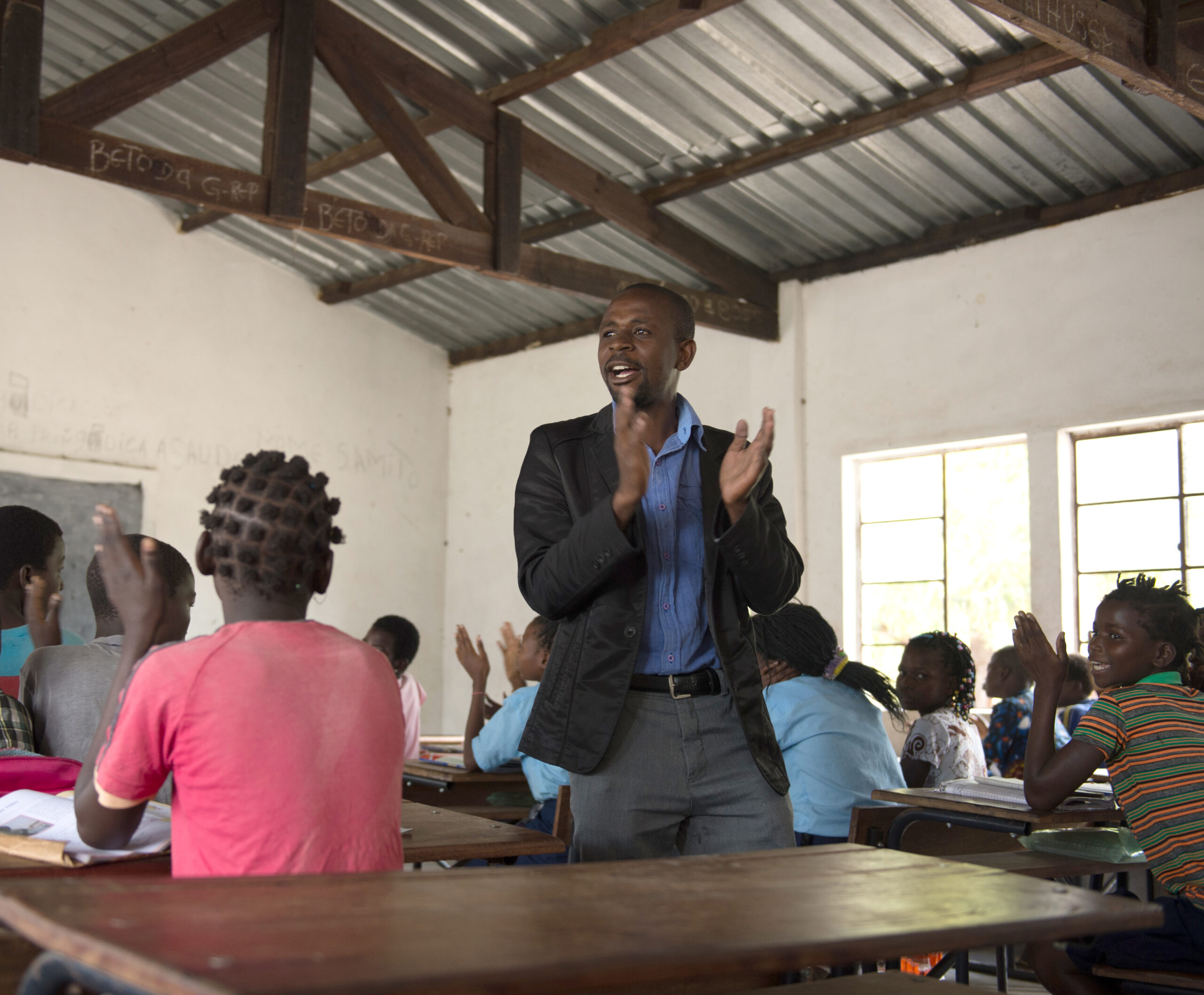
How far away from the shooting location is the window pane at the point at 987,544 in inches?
249

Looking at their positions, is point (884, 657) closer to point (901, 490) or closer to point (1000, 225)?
point (901, 490)

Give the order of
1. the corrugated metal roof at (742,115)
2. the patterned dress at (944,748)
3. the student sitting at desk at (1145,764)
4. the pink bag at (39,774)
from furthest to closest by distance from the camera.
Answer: the corrugated metal roof at (742,115) < the patterned dress at (944,748) < the student sitting at desk at (1145,764) < the pink bag at (39,774)

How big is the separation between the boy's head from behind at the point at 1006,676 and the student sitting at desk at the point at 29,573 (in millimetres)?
4138

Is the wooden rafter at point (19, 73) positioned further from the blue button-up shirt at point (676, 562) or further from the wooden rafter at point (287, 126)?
the blue button-up shirt at point (676, 562)

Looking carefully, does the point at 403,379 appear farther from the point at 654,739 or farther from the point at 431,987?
the point at 431,987

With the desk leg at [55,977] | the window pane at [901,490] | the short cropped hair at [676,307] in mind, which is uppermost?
the window pane at [901,490]

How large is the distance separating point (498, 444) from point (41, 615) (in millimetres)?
6514

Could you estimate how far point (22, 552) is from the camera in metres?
2.92

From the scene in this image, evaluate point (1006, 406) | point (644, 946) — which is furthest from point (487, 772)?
point (1006, 406)

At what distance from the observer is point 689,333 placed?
80.7 inches

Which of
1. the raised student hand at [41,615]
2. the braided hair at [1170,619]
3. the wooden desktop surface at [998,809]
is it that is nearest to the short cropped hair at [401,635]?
the raised student hand at [41,615]

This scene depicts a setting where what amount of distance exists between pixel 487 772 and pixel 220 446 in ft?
16.6

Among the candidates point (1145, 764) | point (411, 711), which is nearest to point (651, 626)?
point (1145, 764)

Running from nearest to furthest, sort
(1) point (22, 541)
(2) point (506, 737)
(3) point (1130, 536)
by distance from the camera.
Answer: (1) point (22, 541)
(2) point (506, 737)
(3) point (1130, 536)
